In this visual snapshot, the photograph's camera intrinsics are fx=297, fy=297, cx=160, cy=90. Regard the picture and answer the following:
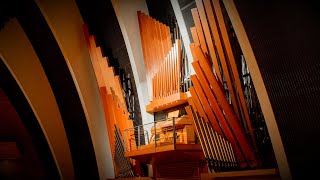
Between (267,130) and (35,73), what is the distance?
6909mm

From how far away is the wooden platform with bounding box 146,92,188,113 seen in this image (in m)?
7.19

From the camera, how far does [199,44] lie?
662 cm

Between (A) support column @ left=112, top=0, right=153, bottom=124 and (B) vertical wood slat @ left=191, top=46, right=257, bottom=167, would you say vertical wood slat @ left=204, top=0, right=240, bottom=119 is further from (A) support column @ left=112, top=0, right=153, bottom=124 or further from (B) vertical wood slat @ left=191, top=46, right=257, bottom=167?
(A) support column @ left=112, top=0, right=153, bottom=124

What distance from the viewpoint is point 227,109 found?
5766 mm

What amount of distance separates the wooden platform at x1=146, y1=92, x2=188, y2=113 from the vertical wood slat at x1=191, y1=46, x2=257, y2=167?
1108 mm

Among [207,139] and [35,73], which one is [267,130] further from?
[35,73]

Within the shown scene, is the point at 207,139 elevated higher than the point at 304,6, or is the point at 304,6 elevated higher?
the point at 304,6

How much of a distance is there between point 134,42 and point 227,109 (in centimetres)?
408

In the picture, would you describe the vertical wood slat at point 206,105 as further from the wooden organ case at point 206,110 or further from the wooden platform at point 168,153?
the wooden platform at point 168,153

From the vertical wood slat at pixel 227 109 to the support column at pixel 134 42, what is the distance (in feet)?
8.44

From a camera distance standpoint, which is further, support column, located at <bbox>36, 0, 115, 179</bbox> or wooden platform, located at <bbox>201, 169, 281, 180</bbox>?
A: support column, located at <bbox>36, 0, 115, 179</bbox>

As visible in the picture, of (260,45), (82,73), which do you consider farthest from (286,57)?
(82,73)

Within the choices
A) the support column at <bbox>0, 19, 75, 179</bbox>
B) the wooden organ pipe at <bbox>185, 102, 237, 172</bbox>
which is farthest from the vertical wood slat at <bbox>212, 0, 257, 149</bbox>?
the support column at <bbox>0, 19, 75, 179</bbox>

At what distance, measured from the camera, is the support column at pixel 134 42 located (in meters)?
8.58
